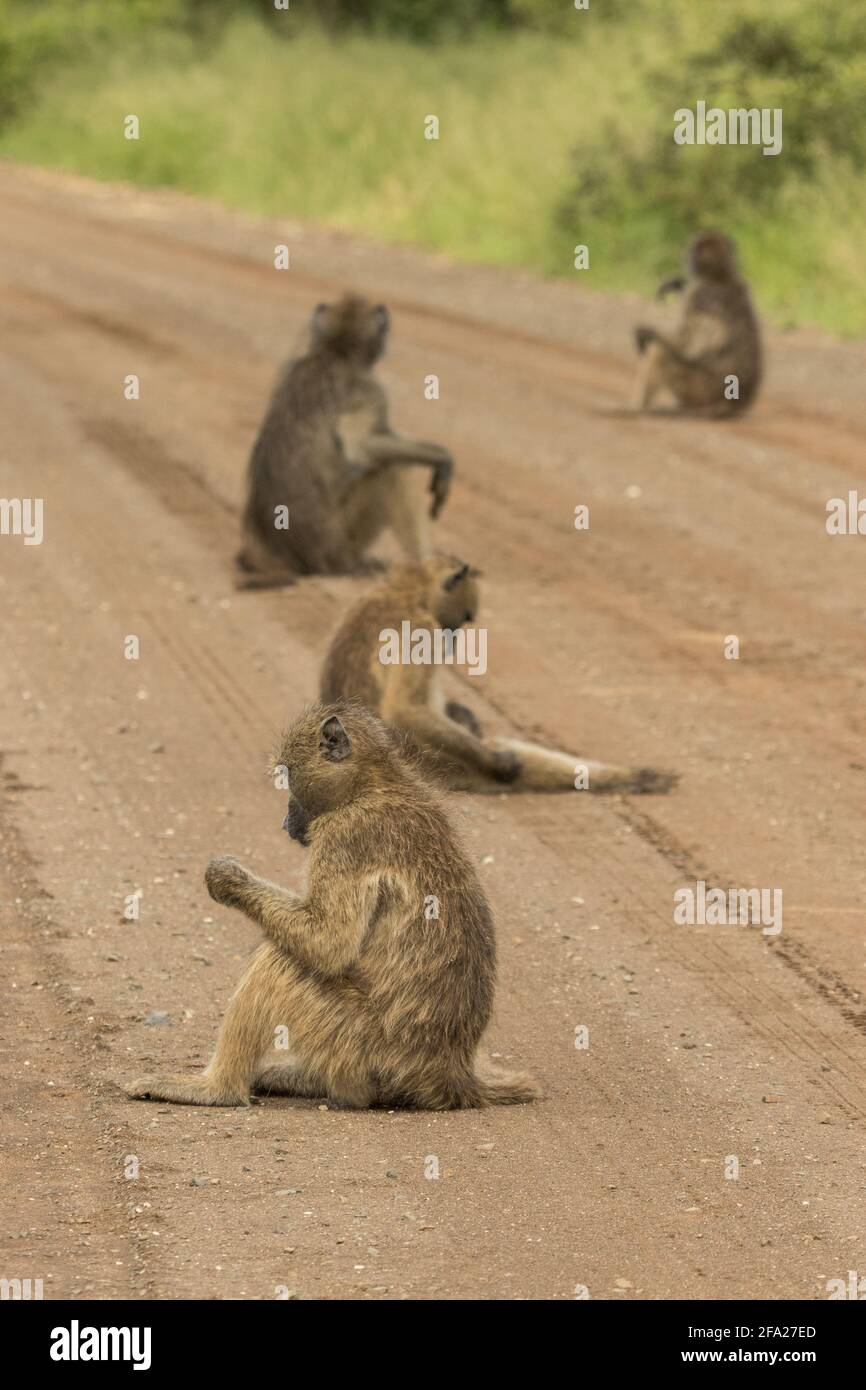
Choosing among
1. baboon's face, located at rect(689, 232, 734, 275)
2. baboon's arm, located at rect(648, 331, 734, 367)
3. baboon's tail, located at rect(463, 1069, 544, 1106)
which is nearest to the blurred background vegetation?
baboon's face, located at rect(689, 232, 734, 275)

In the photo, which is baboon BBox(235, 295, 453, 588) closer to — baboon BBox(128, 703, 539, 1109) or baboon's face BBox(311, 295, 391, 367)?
baboon's face BBox(311, 295, 391, 367)

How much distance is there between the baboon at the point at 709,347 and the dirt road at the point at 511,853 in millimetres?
339

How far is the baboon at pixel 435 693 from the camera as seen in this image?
8789 mm

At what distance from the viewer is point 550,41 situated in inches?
1459

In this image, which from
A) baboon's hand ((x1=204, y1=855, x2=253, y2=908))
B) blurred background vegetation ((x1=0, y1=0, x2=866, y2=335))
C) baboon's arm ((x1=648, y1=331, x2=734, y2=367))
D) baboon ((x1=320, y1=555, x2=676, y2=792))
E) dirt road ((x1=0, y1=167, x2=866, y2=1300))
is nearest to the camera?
dirt road ((x1=0, y1=167, x2=866, y2=1300))

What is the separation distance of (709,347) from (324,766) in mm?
12133

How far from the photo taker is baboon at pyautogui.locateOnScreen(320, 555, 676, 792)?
28.8 feet

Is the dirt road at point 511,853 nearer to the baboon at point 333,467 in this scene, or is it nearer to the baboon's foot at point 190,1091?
the baboon's foot at point 190,1091

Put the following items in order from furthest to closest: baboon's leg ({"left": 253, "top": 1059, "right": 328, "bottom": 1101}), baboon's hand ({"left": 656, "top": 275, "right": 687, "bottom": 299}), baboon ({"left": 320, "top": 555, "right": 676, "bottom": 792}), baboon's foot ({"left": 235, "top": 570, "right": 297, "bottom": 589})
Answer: baboon's hand ({"left": 656, "top": 275, "right": 687, "bottom": 299}) < baboon's foot ({"left": 235, "top": 570, "right": 297, "bottom": 589}) < baboon ({"left": 320, "top": 555, "right": 676, "bottom": 792}) < baboon's leg ({"left": 253, "top": 1059, "right": 328, "bottom": 1101})

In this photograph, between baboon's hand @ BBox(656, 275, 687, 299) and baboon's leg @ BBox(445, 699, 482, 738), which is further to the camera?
baboon's hand @ BBox(656, 275, 687, 299)

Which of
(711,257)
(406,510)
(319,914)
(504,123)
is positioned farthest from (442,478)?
(504,123)

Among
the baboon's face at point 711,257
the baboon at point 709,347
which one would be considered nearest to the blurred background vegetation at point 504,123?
the baboon's face at point 711,257

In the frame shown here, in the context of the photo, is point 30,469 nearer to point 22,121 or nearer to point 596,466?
point 596,466
